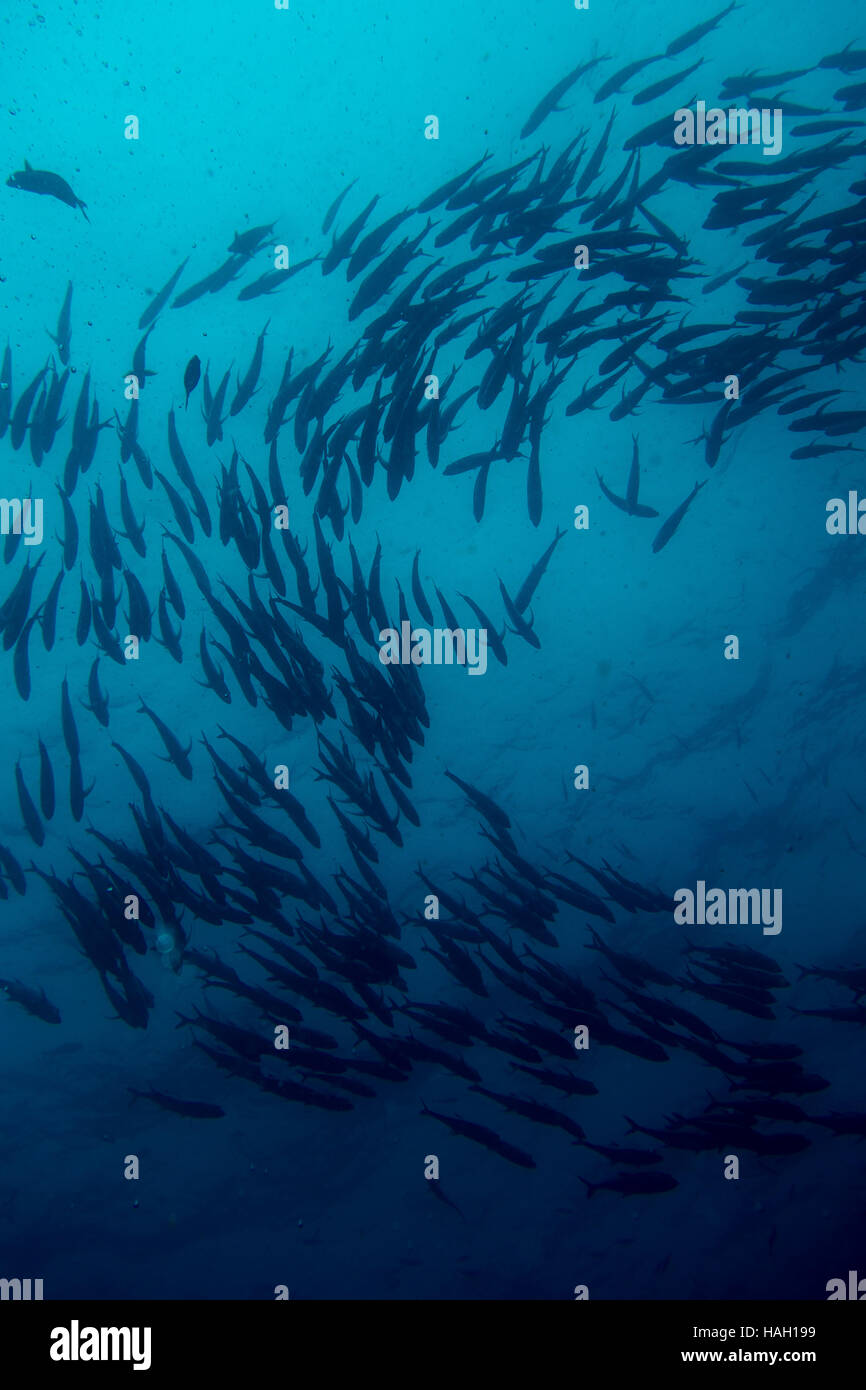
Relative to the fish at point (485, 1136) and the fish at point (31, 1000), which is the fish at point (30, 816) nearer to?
the fish at point (31, 1000)

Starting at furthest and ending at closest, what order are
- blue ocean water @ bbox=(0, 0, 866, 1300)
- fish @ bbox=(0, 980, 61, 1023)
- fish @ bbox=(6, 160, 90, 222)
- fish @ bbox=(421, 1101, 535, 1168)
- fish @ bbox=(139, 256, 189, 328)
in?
blue ocean water @ bbox=(0, 0, 866, 1300), fish @ bbox=(139, 256, 189, 328), fish @ bbox=(0, 980, 61, 1023), fish @ bbox=(421, 1101, 535, 1168), fish @ bbox=(6, 160, 90, 222)

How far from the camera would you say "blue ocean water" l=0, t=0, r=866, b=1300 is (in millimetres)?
9109

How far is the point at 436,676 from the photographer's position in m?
9.12

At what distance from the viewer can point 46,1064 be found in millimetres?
9859

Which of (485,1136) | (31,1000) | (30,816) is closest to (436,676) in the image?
(30,816)

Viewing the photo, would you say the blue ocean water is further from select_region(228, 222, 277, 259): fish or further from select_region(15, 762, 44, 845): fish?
select_region(15, 762, 44, 845): fish

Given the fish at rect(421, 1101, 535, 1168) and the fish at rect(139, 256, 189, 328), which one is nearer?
the fish at rect(421, 1101, 535, 1168)

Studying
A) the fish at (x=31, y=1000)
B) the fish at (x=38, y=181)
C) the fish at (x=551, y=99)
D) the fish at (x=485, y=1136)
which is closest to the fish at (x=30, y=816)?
the fish at (x=31, y=1000)

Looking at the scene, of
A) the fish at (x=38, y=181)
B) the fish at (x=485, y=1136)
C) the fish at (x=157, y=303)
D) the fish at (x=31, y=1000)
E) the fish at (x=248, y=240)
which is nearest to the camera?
the fish at (x=38, y=181)

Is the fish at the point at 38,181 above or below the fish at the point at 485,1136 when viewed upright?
above

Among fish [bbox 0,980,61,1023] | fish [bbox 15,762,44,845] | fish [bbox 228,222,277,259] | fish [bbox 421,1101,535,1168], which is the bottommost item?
fish [bbox 421,1101,535,1168]

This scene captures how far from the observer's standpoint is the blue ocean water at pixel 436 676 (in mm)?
9109

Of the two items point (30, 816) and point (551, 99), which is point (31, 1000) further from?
point (551, 99)

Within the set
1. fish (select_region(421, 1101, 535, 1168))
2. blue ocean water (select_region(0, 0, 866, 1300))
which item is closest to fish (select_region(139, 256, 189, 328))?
blue ocean water (select_region(0, 0, 866, 1300))
